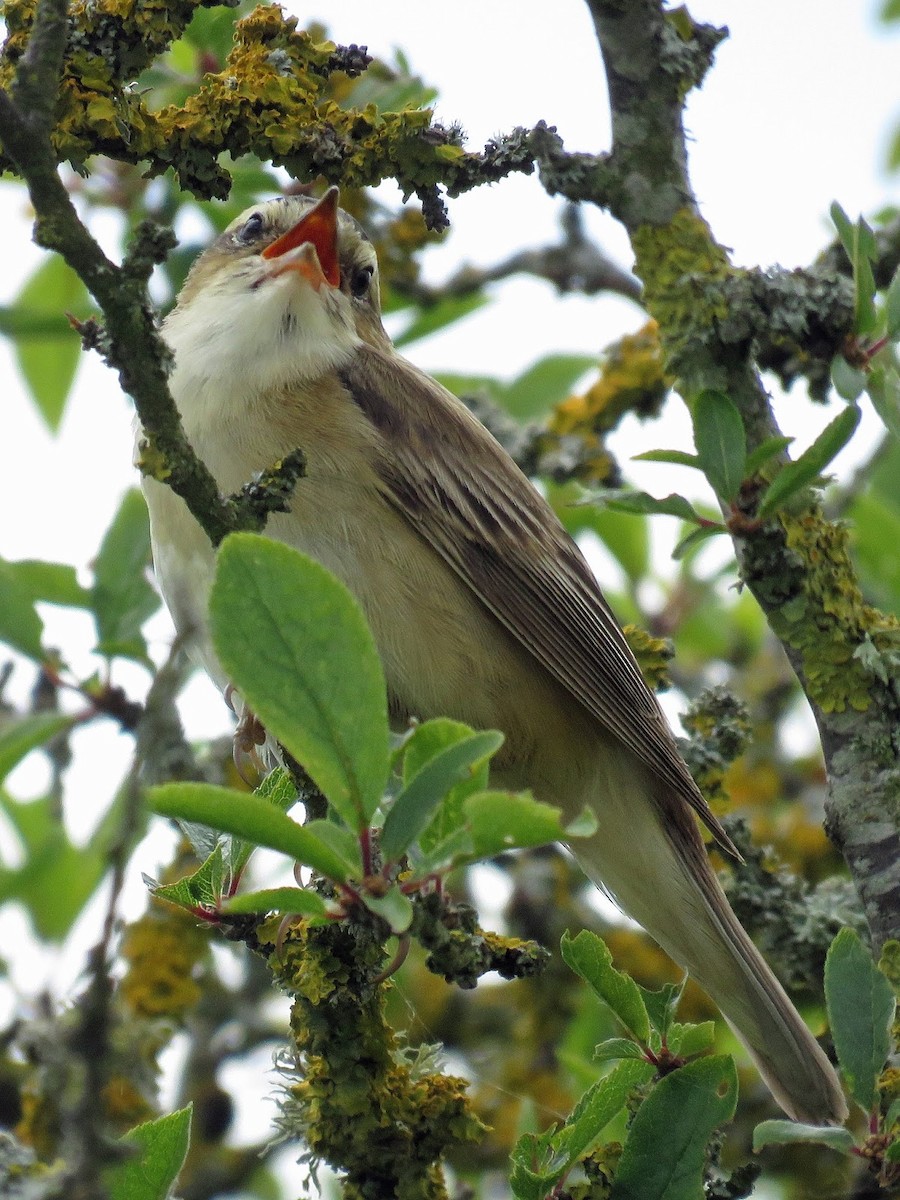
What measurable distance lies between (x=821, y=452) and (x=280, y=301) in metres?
2.23

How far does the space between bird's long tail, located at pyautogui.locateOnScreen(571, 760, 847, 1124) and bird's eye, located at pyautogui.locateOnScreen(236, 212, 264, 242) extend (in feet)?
7.17

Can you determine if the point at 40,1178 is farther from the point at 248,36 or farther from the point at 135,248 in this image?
the point at 248,36

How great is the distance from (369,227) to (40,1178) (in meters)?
3.87

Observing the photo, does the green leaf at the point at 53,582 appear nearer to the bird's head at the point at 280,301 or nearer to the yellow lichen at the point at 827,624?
the bird's head at the point at 280,301

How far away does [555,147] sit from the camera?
340 cm

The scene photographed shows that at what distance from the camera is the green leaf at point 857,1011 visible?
2465mm

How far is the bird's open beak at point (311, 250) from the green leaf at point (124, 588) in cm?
92

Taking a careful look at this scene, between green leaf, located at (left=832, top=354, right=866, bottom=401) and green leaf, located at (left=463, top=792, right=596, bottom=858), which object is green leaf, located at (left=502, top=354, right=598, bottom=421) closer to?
green leaf, located at (left=832, top=354, right=866, bottom=401)

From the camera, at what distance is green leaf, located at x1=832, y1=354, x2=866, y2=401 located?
9.89 feet

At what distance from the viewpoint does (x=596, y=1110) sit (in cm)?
256

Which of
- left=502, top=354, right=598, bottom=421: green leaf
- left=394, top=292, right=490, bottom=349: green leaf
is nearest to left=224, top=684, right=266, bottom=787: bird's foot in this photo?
left=394, top=292, right=490, bottom=349: green leaf

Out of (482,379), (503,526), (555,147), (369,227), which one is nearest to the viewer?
(555,147)

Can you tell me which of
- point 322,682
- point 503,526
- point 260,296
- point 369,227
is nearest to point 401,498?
point 503,526

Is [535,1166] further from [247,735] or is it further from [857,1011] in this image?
[247,735]
